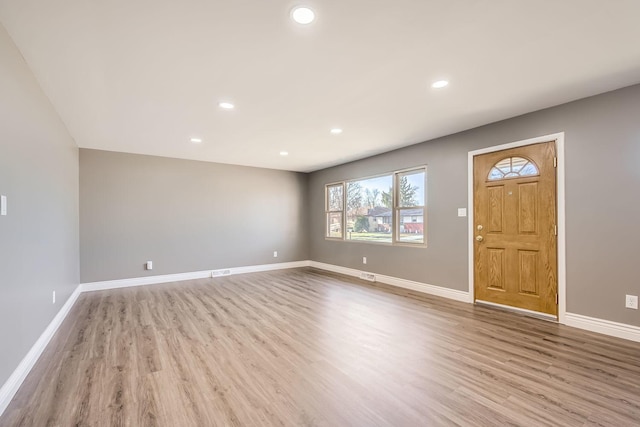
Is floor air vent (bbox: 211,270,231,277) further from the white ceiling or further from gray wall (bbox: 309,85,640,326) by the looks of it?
gray wall (bbox: 309,85,640,326)

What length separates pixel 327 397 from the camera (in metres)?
1.84

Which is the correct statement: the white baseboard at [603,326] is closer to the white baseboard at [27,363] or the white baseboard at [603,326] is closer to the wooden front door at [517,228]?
the wooden front door at [517,228]

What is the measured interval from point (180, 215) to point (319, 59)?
453 centimetres

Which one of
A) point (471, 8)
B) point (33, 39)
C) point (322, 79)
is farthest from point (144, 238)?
point (471, 8)

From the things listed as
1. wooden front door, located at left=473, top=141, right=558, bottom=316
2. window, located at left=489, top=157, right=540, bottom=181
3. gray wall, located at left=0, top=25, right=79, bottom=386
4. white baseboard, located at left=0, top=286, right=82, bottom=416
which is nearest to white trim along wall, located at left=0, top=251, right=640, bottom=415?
white baseboard, located at left=0, top=286, right=82, bottom=416

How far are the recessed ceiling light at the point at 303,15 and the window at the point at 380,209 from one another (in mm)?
3363

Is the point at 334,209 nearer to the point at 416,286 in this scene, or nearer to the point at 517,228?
the point at 416,286

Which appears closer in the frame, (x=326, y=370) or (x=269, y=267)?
(x=326, y=370)

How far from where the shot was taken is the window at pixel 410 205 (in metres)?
4.67

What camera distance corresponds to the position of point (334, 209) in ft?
21.7

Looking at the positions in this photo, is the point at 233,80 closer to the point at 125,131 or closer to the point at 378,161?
the point at 125,131

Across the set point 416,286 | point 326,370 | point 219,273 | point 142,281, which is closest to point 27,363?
point 326,370

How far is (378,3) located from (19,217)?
2871mm

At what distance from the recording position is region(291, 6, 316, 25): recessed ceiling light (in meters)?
1.70
